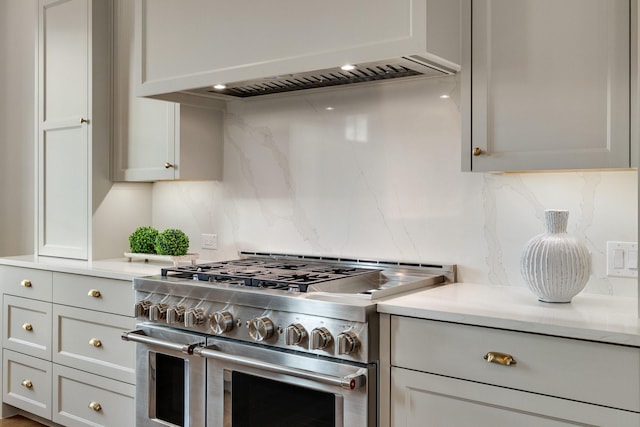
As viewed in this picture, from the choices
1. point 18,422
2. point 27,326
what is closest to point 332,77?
point 27,326

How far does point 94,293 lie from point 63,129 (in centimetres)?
106

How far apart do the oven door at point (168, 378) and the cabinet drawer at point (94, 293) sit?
0.25 m

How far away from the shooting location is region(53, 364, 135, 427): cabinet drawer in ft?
9.09

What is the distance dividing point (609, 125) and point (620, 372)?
74cm

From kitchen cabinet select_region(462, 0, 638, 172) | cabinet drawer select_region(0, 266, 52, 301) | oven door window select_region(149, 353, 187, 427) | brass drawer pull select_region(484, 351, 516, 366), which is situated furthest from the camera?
cabinet drawer select_region(0, 266, 52, 301)

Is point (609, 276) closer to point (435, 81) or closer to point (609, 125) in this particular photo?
point (609, 125)

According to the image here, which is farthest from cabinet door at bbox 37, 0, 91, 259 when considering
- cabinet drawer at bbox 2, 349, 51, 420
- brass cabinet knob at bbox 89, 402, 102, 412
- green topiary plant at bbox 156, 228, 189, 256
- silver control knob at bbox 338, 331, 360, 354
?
silver control knob at bbox 338, 331, 360, 354

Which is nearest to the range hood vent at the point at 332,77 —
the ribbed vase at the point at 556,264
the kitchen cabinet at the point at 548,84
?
the kitchen cabinet at the point at 548,84

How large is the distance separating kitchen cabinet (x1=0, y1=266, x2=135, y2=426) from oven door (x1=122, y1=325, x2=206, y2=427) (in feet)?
0.66

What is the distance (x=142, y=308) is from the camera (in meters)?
2.52

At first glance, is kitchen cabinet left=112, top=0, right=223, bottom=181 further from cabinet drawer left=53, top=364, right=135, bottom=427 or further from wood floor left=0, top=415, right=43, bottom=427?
wood floor left=0, top=415, right=43, bottom=427

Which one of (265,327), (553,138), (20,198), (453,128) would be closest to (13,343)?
(20,198)

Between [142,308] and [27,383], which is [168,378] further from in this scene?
[27,383]

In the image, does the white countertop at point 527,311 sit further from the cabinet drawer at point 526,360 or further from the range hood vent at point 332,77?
the range hood vent at point 332,77
